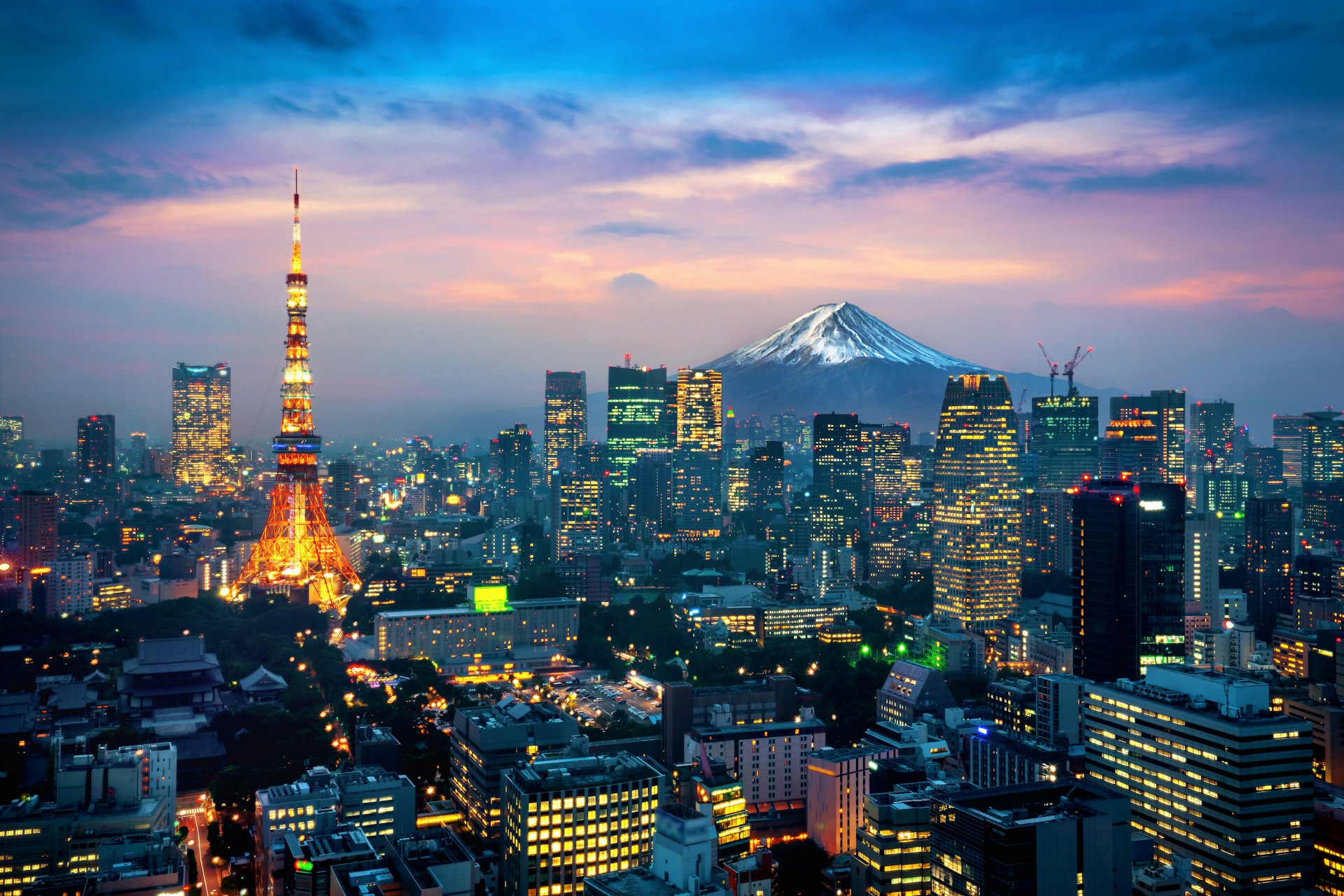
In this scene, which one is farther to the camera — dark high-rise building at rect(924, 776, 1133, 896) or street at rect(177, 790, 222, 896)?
street at rect(177, 790, 222, 896)

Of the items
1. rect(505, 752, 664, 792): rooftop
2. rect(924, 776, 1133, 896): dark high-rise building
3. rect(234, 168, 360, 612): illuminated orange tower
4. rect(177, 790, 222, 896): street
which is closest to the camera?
rect(924, 776, 1133, 896): dark high-rise building

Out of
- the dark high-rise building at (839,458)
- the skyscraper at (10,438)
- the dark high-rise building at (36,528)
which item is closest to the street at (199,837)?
the skyscraper at (10,438)

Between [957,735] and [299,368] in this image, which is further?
[299,368]

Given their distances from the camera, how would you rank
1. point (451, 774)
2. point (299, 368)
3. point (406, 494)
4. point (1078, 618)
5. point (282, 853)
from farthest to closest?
point (406, 494) → point (299, 368) → point (1078, 618) → point (451, 774) → point (282, 853)

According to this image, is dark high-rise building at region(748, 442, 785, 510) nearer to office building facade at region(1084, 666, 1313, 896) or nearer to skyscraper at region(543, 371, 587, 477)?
skyscraper at region(543, 371, 587, 477)

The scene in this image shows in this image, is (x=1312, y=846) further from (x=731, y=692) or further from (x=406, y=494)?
(x=406, y=494)

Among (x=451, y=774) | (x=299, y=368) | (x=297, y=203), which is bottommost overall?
(x=451, y=774)

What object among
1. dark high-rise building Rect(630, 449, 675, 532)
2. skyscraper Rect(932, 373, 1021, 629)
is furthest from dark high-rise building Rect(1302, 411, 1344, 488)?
dark high-rise building Rect(630, 449, 675, 532)

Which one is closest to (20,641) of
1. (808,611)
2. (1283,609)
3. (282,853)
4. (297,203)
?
(297,203)
